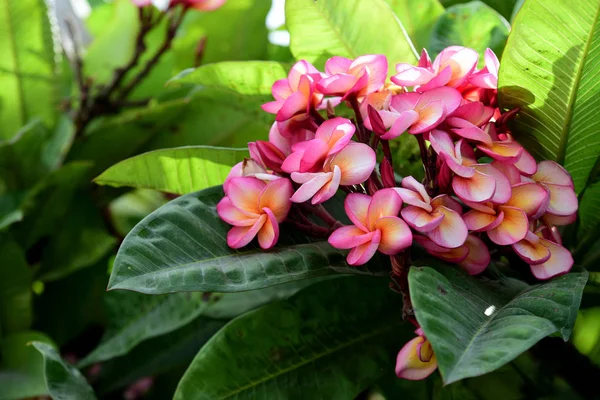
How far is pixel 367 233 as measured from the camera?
0.51 meters

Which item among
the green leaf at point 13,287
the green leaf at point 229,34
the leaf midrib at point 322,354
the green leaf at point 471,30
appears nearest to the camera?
the leaf midrib at point 322,354

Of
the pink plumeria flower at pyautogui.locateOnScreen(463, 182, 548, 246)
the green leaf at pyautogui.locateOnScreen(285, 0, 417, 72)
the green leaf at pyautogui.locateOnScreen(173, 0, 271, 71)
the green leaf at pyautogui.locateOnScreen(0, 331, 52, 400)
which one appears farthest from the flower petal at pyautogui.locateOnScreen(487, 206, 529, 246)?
the green leaf at pyautogui.locateOnScreen(173, 0, 271, 71)

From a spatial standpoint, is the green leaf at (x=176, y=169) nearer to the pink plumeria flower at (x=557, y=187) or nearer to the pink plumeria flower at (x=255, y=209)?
the pink plumeria flower at (x=255, y=209)

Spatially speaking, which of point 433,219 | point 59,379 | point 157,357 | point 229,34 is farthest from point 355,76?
point 229,34

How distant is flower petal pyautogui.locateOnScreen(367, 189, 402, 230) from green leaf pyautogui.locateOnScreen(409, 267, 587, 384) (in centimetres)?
6

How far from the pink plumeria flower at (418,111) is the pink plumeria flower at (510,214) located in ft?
0.25

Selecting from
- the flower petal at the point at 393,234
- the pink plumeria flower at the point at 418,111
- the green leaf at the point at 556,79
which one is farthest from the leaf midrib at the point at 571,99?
the flower petal at the point at 393,234

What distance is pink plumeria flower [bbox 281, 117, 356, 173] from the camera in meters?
0.53

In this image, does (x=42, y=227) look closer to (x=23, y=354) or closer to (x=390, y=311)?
(x=23, y=354)

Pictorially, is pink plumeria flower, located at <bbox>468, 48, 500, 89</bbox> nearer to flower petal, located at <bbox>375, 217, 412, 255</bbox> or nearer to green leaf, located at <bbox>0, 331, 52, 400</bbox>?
flower petal, located at <bbox>375, 217, 412, 255</bbox>

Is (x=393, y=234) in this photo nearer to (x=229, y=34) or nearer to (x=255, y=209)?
(x=255, y=209)

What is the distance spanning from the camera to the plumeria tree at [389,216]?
19.6 inches

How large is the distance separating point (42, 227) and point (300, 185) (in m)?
0.59

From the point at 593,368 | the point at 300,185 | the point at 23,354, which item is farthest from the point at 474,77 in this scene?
the point at 23,354
